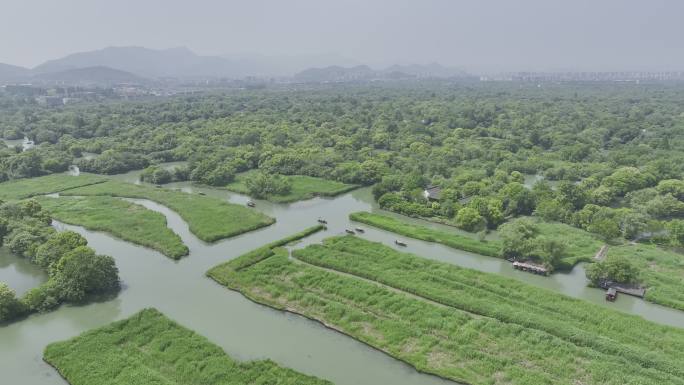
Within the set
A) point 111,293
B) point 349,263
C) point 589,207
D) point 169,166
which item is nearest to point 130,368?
point 111,293

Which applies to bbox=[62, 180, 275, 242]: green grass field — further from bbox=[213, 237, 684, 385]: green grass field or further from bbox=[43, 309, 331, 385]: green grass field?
bbox=[43, 309, 331, 385]: green grass field

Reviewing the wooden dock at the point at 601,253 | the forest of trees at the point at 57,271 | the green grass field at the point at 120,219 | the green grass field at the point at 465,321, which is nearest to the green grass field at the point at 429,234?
the green grass field at the point at 465,321

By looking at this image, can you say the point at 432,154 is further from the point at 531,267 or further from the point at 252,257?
the point at 252,257

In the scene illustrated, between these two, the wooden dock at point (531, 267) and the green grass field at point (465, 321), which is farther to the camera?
the wooden dock at point (531, 267)

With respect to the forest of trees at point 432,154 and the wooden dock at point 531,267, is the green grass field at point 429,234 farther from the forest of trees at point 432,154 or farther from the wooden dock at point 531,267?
the forest of trees at point 432,154

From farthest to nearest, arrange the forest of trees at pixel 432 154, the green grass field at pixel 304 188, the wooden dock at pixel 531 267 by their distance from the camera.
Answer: the green grass field at pixel 304 188 → the forest of trees at pixel 432 154 → the wooden dock at pixel 531 267

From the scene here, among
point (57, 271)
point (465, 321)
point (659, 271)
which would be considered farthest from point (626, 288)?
point (57, 271)

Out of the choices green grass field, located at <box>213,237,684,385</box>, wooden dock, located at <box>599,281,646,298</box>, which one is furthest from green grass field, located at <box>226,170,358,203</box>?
wooden dock, located at <box>599,281,646,298</box>
